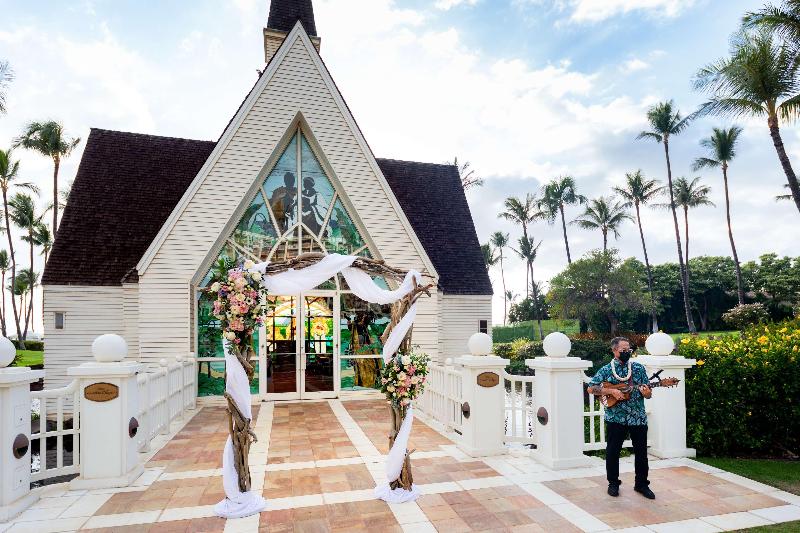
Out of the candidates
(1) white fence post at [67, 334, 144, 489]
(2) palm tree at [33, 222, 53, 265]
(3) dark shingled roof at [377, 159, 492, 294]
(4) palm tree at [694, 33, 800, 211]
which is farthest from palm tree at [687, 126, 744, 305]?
(2) palm tree at [33, 222, 53, 265]

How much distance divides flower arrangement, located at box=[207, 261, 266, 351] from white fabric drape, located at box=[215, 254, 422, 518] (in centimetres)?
17

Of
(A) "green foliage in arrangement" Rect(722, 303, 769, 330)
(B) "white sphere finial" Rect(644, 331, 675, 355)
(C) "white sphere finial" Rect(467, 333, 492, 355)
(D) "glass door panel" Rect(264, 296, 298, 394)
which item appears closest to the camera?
(C) "white sphere finial" Rect(467, 333, 492, 355)

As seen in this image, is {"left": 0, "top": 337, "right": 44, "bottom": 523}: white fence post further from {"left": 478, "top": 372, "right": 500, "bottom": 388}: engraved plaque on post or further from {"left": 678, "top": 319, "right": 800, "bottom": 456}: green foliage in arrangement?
{"left": 678, "top": 319, "right": 800, "bottom": 456}: green foliage in arrangement

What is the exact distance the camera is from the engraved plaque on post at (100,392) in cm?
583

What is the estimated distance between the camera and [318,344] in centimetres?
1160

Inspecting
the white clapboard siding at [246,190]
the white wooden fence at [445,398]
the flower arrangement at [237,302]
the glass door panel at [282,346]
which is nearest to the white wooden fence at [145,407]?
the white clapboard siding at [246,190]

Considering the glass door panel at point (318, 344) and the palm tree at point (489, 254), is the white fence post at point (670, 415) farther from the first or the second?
the palm tree at point (489, 254)

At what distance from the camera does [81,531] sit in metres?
4.60

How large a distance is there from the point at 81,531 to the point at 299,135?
9.58 metres

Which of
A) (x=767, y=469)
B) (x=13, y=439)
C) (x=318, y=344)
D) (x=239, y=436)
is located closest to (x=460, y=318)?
(x=318, y=344)

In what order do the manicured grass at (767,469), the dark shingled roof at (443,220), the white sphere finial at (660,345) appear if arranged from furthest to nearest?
the dark shingled roof at (443,220), the white sphere finial at (660,345), the manicured grass at (767,469)

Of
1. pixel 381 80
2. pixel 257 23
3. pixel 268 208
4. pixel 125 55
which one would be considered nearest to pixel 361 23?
pixel 381 80

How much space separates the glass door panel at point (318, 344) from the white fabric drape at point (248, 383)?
19.3ft

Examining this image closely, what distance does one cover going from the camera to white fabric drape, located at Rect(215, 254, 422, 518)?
5.05 metres
